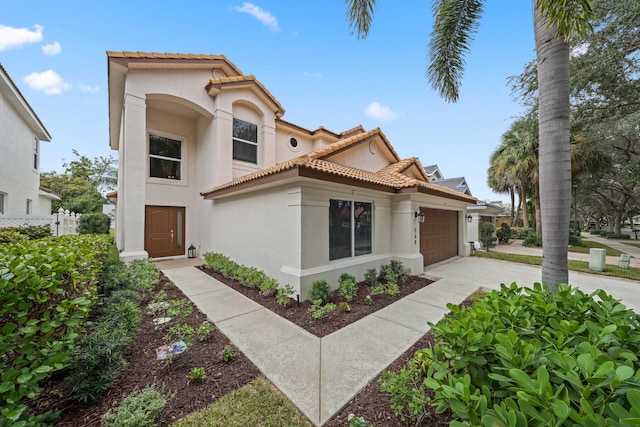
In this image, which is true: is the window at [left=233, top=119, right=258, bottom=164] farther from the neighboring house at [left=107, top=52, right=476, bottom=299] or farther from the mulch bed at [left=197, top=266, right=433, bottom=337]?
the mulch bed at [left=197, top=266, right=433, bottom=337]

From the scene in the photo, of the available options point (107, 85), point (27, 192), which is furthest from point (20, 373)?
point (27, 192)

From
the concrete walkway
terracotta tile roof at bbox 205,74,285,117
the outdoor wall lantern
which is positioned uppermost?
terracotta tile roof at bbox 205,74,285,117

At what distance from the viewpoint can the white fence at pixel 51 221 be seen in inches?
378

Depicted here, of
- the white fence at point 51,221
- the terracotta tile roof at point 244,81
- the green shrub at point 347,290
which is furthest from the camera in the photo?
the terracotta tile roof at point 244,81

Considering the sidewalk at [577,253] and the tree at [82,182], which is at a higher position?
the tree at [82,182]

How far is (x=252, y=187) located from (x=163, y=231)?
6535 mm

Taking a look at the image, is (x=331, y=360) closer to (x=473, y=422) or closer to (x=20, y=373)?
(x=473, y=422)

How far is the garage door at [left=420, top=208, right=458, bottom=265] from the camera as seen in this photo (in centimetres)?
946

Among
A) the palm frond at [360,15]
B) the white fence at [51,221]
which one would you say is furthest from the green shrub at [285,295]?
the white fence at [51,221]

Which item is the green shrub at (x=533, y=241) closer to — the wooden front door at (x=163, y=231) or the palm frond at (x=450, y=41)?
the palm frond at (x=450, y=41)

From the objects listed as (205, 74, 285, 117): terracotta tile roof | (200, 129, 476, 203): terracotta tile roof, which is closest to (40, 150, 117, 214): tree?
(205, 74, 285, 117): terracotta tile roof

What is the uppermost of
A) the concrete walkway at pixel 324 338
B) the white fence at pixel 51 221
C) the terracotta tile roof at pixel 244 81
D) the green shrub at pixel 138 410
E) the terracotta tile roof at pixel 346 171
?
the terracotta tile roof at pixel 244 81

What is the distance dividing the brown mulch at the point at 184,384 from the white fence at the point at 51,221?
1077 cm

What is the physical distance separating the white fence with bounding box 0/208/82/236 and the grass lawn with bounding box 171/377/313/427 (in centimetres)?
1351
